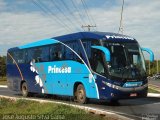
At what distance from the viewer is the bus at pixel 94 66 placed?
18.5m

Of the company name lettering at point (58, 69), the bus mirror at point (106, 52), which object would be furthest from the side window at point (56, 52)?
the bus mirror at point (106, 52)

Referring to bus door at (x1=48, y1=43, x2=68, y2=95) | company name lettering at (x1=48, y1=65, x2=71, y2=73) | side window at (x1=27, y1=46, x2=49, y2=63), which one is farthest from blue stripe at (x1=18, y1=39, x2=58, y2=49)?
company name lettering at (x1=48, y1=65, x2=71, y2=73)

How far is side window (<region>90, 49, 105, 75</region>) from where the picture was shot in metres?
18.8

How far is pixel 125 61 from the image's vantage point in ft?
61.3

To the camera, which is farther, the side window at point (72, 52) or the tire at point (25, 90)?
the tire at point (25, 90)

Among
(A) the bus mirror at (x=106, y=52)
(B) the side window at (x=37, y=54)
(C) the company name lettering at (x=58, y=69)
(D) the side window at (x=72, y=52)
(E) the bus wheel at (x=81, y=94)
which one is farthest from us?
(B) the side window at (x=37, y=54)

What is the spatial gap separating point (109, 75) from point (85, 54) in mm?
1873

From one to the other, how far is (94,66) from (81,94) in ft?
6.30

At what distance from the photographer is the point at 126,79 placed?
18469 mm

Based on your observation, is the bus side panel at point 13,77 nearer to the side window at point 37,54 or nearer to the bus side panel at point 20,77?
the bus side panel at point 20,77

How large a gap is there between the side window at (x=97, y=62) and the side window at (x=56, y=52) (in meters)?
3.14

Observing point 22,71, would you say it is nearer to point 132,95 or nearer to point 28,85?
point 28,85

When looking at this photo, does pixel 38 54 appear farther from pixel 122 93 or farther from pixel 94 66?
pixel 122 93

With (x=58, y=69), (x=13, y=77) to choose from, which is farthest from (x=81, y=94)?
(x=13, y=77)
